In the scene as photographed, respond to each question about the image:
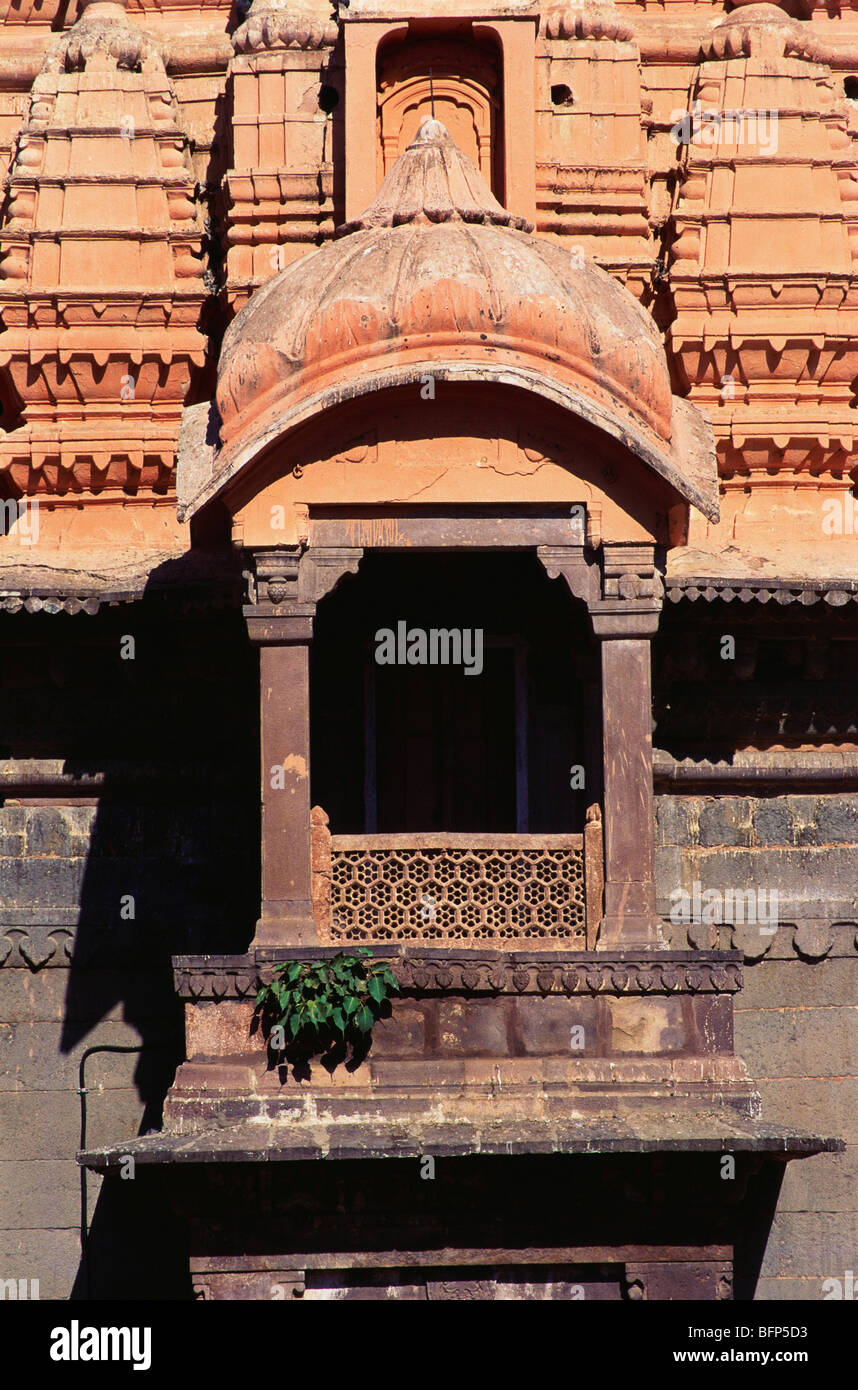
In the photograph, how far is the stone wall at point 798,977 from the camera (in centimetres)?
1326

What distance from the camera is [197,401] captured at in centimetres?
1492

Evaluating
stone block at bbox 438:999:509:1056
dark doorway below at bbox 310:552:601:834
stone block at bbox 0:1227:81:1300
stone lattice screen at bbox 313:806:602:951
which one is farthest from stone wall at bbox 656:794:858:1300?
stone block at bbox 0:1227:81:1300

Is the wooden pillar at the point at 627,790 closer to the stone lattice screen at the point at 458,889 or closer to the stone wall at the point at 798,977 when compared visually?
the stone lattice screen at the point at 458,889

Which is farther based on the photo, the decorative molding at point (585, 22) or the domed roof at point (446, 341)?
the decorative molding at point (585, 22)

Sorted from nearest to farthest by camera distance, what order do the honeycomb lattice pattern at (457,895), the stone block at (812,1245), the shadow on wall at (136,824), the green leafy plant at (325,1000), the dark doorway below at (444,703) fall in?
the green leafy plant at (325,1000), the honeycomb lattice pattern at (457,895), the stone block at (812,1245), the shadow on wall at (136,824), the dark doorway below at (444,703)

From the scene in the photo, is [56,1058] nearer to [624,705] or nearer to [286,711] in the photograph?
[286,711]

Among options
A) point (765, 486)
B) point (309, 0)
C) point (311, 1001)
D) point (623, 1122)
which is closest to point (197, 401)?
point (309, 0)

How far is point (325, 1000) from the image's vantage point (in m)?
11.8

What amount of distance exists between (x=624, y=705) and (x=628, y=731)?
0.15 meters

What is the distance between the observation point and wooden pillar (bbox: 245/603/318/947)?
12148mm

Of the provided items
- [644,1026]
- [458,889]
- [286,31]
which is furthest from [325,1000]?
[286,31]

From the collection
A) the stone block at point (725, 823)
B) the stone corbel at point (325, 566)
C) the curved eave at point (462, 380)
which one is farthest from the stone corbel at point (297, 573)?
the stone block at point (725, 823)

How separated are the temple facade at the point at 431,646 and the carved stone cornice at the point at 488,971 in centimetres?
2
